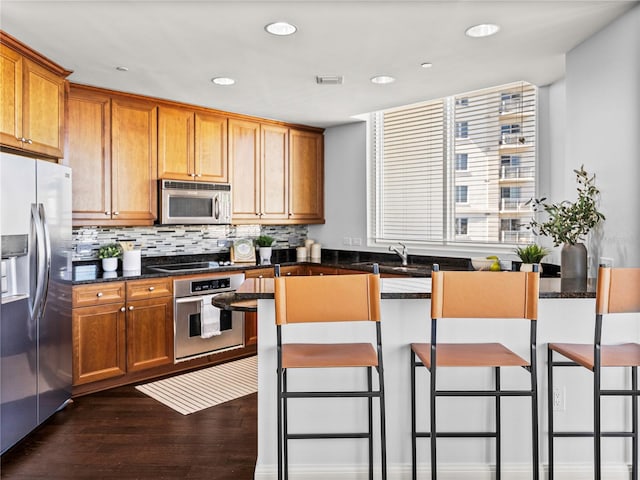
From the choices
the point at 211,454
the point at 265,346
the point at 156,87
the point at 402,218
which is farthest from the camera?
the point at 402,218

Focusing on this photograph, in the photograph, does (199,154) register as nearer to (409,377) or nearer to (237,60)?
(237,60)

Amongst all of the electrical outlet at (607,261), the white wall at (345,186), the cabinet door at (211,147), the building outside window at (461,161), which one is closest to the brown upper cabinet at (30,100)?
the cabinet door at (211,147)

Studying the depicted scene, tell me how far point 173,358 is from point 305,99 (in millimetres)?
2558

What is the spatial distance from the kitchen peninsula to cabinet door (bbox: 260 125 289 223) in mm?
2865

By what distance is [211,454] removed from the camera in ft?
8.96

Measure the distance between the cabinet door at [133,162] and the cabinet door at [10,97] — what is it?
1043 millimetres

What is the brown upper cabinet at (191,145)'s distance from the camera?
4.31 metres

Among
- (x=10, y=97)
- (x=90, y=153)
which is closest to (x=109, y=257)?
(x=90, y=153)

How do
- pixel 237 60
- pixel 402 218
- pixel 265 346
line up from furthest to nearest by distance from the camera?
pixel 402 218, pixel 237 60, pixel 265 346

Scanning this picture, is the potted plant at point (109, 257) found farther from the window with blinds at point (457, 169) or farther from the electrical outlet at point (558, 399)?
the electrical outlet at point (558, 399)

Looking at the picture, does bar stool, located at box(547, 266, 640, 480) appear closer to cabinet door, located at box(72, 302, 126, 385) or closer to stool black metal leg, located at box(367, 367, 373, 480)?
stool black metal leg, located at box(367, 367, 373, 480)

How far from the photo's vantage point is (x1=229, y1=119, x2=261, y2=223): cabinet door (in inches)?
190

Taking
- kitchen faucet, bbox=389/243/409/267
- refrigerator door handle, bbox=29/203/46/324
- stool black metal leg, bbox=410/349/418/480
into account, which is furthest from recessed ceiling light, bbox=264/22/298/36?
kitchen faucet, bbox=389/243/409/267

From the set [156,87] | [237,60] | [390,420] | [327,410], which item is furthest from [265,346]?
[156,87]
